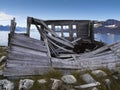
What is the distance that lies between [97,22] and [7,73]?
60.2 ft

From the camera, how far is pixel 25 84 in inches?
426

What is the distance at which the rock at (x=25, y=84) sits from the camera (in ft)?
35.2

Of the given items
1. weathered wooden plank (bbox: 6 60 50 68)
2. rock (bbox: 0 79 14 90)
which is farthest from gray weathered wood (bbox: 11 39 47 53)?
rock (bbox: 0 79 14 90)

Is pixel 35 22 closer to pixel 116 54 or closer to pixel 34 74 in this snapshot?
pixel 116 54

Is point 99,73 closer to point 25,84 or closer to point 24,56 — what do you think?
point 25,84

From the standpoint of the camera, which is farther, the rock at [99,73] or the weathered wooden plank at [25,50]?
the weathered wooden plank at [25,50]

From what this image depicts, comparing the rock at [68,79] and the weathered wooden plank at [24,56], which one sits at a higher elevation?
the weathered wooden plank at [24,56]

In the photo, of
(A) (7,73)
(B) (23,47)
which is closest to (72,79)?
(A) (7,73)

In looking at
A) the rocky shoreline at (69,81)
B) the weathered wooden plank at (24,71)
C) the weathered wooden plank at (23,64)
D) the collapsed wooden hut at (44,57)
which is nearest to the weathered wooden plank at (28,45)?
the collapsed wooden hut at (44,57)

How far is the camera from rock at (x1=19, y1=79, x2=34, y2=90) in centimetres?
1072

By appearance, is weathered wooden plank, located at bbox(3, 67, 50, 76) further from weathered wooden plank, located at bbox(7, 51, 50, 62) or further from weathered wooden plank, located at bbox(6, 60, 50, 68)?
weathered wooden plank, located at bbox(7, 51, 50, 62)

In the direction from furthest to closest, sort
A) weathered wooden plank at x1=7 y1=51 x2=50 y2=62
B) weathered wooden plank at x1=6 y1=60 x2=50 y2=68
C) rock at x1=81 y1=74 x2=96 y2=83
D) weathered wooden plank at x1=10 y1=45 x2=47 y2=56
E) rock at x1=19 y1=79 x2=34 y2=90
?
weathered wooden plank at x1=10 y1=45 x2=47 y2=56
weathered wooden plank at x1=7 y1=51 x2=50 y2=62
weathered wooden plank at x1=6 y1=60 x2=50 y2=68
rock at x1=81 y1=74 x2=96 y2=83
rock at x1=19 y1=79 x2=34 y2=90

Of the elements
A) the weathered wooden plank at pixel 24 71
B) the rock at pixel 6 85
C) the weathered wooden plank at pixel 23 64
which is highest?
the weathered wooden plank at pixel 23 64

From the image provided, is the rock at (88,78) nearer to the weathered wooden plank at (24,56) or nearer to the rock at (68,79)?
the rock at (68,79)
